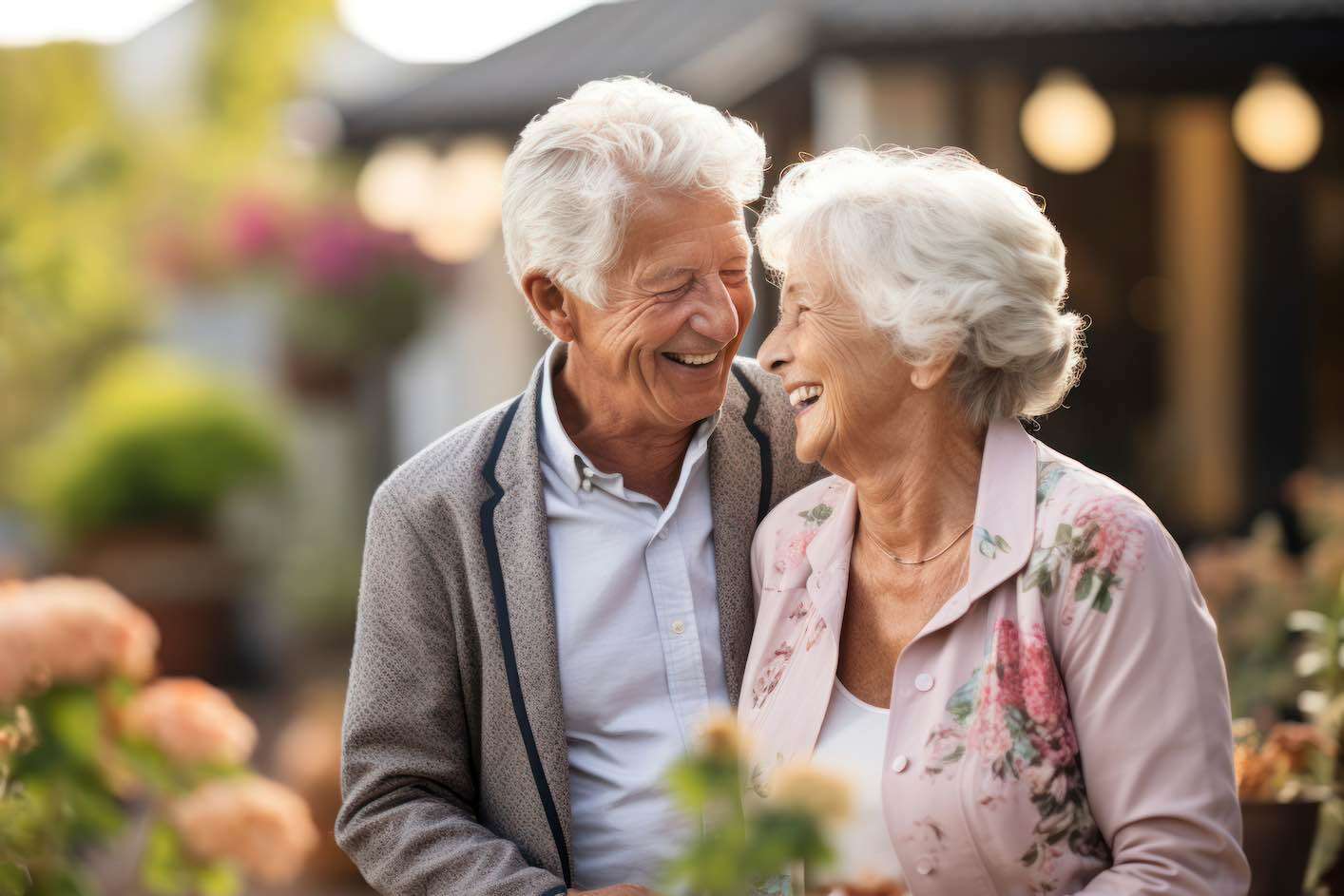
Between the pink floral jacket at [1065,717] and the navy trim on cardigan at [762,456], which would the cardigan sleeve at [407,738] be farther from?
the pink floral jacket at [1065,717]

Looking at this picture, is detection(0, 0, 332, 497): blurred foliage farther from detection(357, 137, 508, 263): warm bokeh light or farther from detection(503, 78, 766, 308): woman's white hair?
detection(503, 78, 766, 308): woman's white hair

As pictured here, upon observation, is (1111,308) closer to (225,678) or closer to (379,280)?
(379,280)

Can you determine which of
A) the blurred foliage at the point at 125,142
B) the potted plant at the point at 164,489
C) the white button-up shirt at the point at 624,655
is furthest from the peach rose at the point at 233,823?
the potted plant at the point at 164,489

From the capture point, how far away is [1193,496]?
7.86 metres

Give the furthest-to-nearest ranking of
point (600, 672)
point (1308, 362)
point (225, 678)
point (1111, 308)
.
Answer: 1. point (225, 678)
2. point (1111, 308)
3. point (1308, 362)
4. point (600, 672)

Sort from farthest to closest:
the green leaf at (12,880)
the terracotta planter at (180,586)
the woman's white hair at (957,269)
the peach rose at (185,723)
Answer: the terracotta planter at (180,586)
the woman's white hair at (957,269)
the peach rose at (185,723)
the green leaf at (12,880)

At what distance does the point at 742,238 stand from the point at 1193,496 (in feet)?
19.8

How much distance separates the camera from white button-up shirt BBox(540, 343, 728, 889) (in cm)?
232

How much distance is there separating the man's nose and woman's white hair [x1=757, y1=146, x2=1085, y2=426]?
154mm

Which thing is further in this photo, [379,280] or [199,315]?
[199,315]

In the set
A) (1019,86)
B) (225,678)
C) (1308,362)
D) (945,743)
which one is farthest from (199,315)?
(945,743)

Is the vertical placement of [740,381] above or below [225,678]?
above

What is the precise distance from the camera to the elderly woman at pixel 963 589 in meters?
1.90

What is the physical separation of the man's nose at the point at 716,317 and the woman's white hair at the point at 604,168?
5.9 inches
